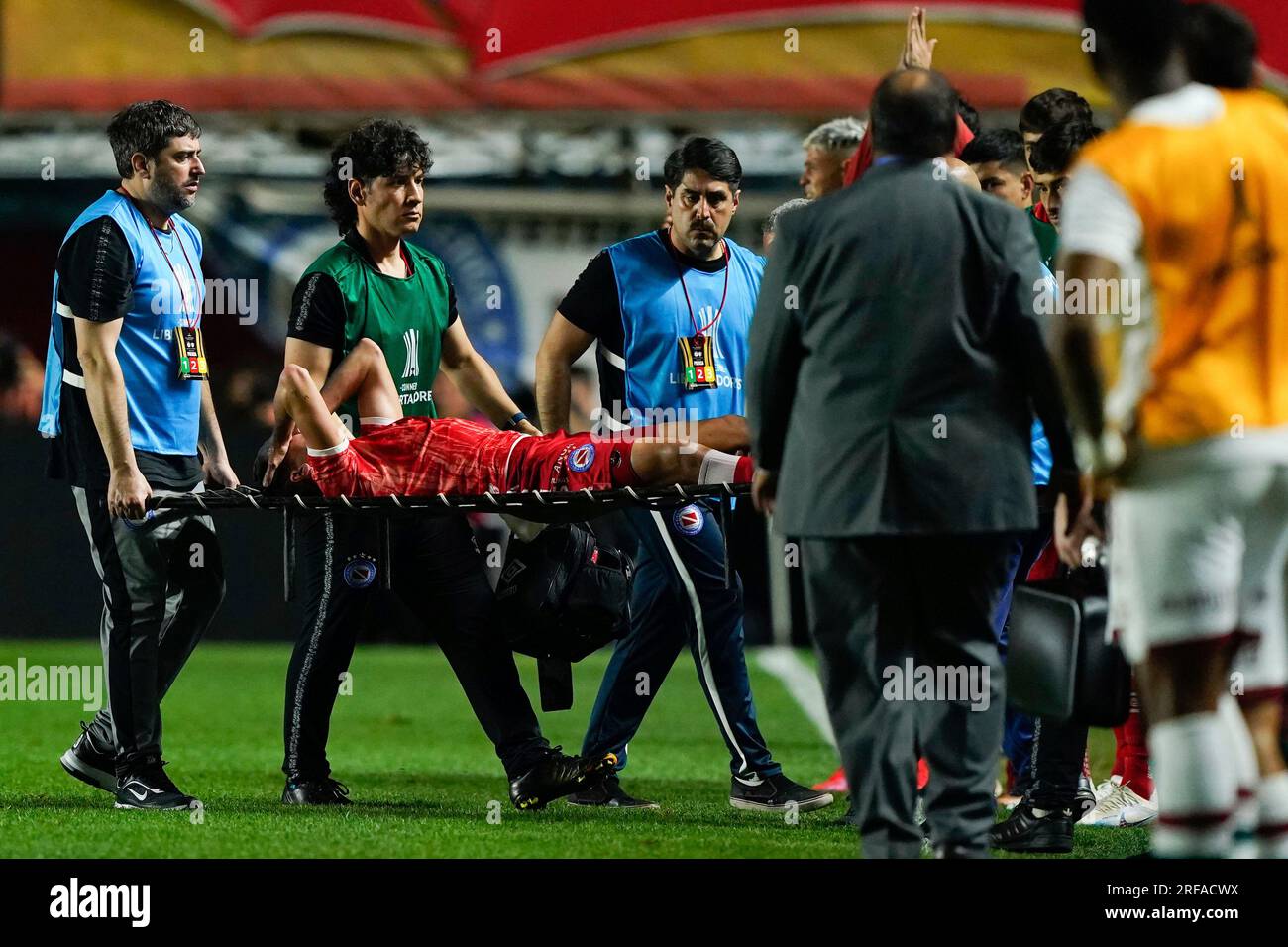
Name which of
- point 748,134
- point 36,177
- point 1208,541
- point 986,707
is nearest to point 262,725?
point 986,707

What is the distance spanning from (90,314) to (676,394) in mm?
1958

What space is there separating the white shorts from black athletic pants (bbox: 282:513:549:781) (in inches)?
110

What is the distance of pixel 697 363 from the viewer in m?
6.48

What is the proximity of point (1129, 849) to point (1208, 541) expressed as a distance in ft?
6.67

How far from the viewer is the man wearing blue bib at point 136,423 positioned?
19.4 feet

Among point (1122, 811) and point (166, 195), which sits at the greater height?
point (166, 195)

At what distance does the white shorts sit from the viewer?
11.9 feet

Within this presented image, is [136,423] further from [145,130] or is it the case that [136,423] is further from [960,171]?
[960,171]

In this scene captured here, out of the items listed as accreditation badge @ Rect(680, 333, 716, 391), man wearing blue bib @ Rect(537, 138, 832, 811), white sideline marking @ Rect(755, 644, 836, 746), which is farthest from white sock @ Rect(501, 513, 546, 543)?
white sideline marking @ Rect(755, 644, 836, 746)

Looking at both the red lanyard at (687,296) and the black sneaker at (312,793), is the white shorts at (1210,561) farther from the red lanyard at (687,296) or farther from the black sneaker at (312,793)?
the black sneaker at (312,793)

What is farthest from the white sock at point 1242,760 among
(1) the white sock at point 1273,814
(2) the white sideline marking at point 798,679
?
(2) the white sideline marking at point 798,679

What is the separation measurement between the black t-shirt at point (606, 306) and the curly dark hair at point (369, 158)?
0.68 meters

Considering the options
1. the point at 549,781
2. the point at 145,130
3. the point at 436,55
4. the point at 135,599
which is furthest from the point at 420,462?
the point at 436,55
